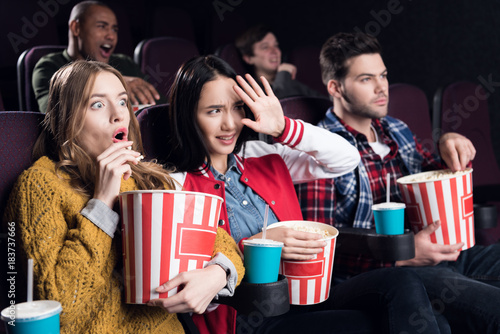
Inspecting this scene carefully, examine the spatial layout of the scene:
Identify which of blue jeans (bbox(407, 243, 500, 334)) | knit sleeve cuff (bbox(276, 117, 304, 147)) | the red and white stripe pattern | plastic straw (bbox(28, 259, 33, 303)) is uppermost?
knit sleeve cuff (bbox(276, 117, 304, 147))

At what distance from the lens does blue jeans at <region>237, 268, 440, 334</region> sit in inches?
40.4

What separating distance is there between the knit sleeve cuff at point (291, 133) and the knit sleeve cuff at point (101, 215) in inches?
17.8

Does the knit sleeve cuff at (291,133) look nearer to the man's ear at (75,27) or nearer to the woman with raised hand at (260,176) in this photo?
the woman with raised hand at (260,176)

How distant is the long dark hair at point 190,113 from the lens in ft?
3.76

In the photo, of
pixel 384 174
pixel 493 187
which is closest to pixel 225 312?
pixel 384 174

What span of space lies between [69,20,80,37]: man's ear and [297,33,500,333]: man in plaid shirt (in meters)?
1.14

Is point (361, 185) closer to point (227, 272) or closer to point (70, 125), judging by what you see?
point (227, 272)

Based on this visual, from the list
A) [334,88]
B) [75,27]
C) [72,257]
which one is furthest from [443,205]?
[75,27]

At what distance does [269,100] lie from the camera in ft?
3.74

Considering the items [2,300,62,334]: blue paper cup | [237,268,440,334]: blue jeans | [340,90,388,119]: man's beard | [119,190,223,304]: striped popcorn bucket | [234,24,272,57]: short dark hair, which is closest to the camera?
[2,300,62,334]: blue paper cup

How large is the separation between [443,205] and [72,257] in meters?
0.87

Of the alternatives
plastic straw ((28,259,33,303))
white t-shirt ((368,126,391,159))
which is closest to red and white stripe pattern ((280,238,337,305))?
plastic straw ((28,259,33,303))

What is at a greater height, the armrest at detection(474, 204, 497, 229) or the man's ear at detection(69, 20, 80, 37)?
the man's ear at detection(69, 20, 80, 37)

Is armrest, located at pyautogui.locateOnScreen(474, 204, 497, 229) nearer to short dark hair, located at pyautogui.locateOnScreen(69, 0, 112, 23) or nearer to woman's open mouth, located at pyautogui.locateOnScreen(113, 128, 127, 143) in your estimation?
woman's open mouth, located at pyautogui.locateOnScreen(113, 128, 127, 143)
